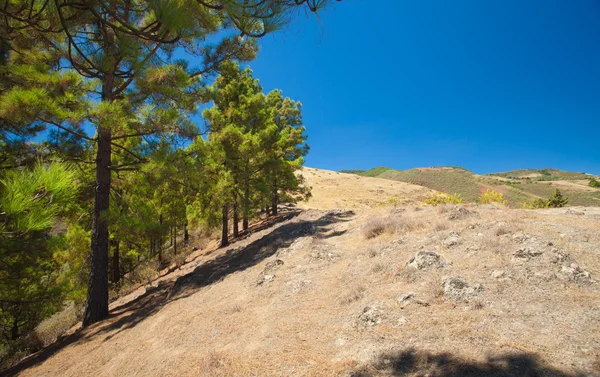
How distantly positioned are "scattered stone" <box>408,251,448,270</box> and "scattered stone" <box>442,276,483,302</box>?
0.65 metres

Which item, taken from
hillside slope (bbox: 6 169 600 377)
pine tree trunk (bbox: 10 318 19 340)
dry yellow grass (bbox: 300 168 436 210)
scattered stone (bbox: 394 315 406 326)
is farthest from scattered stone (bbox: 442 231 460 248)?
dry yellow grass (bbox: 300 168 436 210)

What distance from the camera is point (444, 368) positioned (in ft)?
9.20

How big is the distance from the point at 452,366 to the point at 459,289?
5.43 ft

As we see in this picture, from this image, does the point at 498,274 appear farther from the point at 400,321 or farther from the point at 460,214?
the point at 460,214

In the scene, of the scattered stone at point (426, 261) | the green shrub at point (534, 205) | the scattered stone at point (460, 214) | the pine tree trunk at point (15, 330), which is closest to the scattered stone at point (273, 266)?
the scattered stone at point (426, 261)

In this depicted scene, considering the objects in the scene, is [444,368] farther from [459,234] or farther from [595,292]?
[459,234]

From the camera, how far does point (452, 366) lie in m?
2.81

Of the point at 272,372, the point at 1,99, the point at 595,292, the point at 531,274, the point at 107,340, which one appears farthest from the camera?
the point at 107,340

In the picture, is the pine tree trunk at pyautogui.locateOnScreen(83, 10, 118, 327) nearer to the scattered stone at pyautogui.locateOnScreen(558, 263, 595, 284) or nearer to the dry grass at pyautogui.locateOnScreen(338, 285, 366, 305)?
the dry grass at pyautogui.locateOnScreen(338, 285, 366, 305)

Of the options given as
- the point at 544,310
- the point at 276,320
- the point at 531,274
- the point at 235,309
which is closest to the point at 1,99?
the point at 235,309

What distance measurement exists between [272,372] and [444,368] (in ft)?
6.67

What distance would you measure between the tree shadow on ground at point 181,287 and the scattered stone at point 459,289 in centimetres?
551

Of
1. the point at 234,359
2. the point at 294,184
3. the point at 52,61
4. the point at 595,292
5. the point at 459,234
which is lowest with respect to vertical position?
the point at 234,359

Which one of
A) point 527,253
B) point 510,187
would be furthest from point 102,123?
point 510,187
